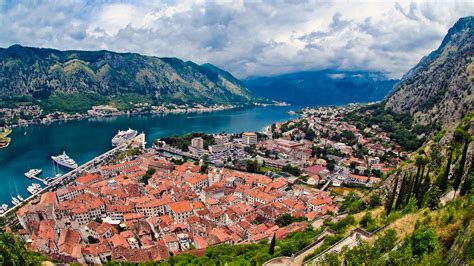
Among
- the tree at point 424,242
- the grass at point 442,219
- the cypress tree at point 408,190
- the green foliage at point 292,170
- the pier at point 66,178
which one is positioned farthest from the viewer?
the green foliage at point 292,170

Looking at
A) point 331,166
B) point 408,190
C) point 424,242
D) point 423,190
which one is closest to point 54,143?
point 331,166

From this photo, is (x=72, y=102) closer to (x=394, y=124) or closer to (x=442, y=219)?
(x=394, y=124)

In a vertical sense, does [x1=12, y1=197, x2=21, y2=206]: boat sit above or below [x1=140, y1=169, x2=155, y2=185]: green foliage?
below

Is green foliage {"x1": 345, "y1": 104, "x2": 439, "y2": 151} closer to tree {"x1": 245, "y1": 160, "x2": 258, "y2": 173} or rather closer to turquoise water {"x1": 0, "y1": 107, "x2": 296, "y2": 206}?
tree {"x1": 245, "y1": 160, "x2": 258, "y2": 173}

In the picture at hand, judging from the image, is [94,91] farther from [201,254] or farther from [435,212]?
[435,212]

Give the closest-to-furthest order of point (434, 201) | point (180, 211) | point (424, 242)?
point (424, 242)
point (434, 201)
point (180, 211)

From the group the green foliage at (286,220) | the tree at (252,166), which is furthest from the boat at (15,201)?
the green foliage at (286,220)

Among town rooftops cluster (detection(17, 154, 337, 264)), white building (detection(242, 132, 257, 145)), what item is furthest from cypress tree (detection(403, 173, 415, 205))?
white building (detection(242, 132, 257, 145))

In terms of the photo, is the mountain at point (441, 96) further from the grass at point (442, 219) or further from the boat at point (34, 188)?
the boat at point (34, 188)

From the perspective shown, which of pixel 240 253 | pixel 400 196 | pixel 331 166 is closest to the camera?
pixel 400 196

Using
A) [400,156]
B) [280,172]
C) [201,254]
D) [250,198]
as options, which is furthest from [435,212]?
[400,156]

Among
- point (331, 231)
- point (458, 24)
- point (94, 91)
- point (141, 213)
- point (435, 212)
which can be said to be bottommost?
point (141, 213)
